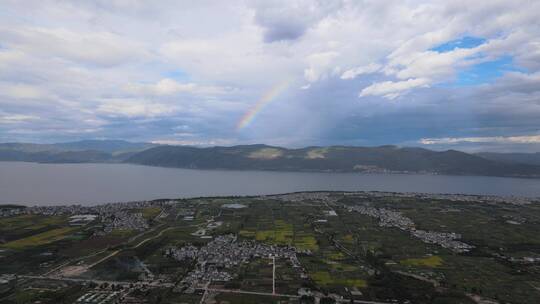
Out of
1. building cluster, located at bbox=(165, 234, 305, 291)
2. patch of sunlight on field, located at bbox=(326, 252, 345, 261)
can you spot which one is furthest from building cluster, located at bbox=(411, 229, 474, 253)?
building cluster, located at bbox=(165, 234, 305, 291)

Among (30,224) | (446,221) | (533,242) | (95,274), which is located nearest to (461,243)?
(533,242)

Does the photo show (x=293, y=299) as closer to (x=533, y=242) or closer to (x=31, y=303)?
(x=31, y=303)

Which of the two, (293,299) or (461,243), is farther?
(461,243)

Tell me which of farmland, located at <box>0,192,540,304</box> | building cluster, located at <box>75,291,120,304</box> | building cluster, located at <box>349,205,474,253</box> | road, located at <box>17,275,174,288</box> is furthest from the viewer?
building cluster, located at <box>349,205,474,253</box>

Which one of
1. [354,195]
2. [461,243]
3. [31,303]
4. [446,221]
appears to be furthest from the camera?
[354,195]

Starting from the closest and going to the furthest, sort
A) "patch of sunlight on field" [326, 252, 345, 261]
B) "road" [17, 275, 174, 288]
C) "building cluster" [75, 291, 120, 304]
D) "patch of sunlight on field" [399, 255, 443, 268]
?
1. "building cluster" [75, 291, 120, 304]
2. "road" [17, 275, 174, 288]
3. "patch of sunlight on field" [399, 255, 443, 268]
4. "patch of sunlight on field" [326, 252, 345, 261]

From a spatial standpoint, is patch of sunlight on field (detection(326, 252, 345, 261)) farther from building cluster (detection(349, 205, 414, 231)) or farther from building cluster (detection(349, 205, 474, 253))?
building cluster (detection(349, 205, 414, 231))

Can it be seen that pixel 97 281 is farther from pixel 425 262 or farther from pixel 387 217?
pixel 387 217
